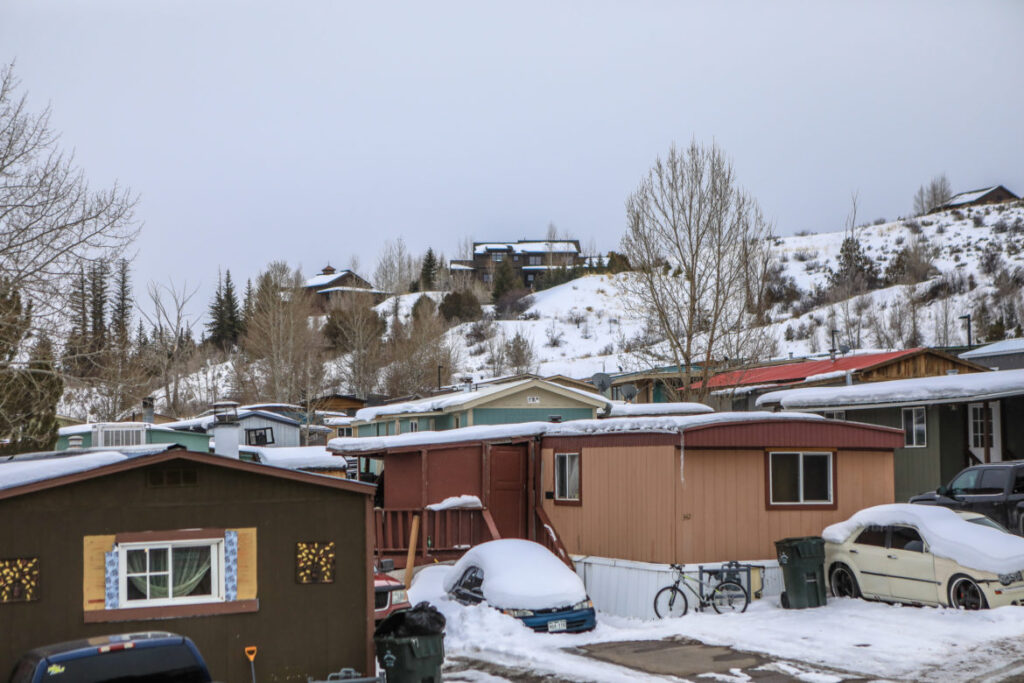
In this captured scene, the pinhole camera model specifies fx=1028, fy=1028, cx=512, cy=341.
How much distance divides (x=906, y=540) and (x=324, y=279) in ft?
380

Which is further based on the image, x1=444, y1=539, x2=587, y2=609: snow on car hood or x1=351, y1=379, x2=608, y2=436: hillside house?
x1=351, y1=379, x2=608, y2=436: hillside house

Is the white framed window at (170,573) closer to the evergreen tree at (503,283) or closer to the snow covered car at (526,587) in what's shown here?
the snow covered car at (526,587)

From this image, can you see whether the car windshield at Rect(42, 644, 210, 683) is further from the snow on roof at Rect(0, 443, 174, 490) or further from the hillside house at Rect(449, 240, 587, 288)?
the hillside house at Rect(449, 240, 587, 288)

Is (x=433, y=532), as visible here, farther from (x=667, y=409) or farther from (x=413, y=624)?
(x=667, y=409)

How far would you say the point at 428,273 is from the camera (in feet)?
374

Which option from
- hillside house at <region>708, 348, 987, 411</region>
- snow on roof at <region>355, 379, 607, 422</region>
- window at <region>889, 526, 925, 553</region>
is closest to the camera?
window at <region>889, 526, 925, 553</region>

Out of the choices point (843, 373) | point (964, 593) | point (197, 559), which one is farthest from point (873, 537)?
point (843, 373)

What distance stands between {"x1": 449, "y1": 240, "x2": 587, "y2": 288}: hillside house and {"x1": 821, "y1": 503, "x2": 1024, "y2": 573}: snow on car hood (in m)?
108

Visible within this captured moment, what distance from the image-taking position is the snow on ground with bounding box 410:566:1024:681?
42.2ft

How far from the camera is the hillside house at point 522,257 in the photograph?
415ft

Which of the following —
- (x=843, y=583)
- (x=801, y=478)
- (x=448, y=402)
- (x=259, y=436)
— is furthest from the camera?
(x=259, y=436)

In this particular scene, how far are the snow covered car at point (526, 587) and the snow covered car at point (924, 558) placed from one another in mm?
4521

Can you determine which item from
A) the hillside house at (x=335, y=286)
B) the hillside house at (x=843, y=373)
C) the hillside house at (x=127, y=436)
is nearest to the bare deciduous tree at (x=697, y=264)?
the hillside house at (x=843, y=373)

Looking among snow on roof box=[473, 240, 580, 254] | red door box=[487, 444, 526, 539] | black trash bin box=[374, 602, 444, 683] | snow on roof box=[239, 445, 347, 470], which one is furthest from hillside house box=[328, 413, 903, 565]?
snow on roof box=[473, 240, 580, 254]
